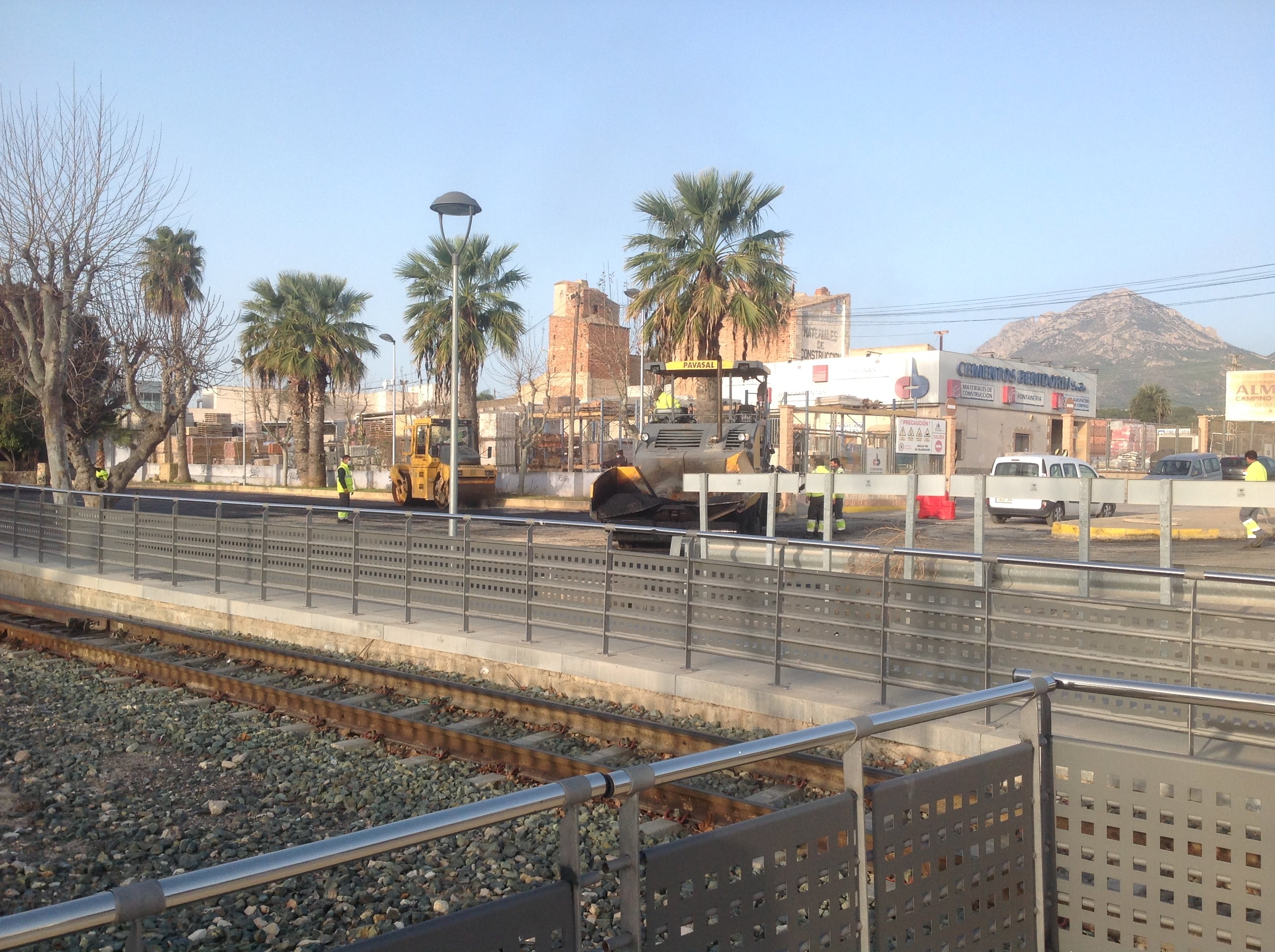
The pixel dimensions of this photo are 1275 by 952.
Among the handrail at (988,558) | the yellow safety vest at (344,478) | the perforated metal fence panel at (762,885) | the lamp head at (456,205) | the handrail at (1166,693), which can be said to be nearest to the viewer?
the perforated metal fence panel at (762,885)

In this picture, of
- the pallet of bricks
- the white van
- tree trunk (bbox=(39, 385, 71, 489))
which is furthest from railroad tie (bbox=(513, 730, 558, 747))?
the pallet of bricks

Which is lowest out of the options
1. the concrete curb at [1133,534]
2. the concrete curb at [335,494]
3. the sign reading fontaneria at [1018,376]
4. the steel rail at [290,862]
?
the concrete curb at [1133,534]

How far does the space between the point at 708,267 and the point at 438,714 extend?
1962 centimetres

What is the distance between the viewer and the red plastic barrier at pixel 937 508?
97.1 ft

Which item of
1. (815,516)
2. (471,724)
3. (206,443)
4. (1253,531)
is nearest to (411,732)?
(471,724)

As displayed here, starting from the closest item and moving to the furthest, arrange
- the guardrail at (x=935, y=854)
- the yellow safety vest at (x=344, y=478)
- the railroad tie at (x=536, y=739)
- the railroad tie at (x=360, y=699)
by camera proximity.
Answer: the guardrail at (x=935, y=854) → the railroad tie at (x=536, y=739) → the railroad tie at (x=360, y=699) → the yellow safety vest at (x=344, y=478)

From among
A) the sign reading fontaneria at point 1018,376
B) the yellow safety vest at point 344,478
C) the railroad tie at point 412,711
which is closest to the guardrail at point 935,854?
the railroad tie at point 412,711

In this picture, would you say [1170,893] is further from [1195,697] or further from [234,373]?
[234,373]

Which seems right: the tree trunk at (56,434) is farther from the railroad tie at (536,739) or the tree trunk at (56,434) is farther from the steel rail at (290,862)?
the steel rail at (290,862)

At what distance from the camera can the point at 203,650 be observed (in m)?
12.1

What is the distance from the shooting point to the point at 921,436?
106 ft

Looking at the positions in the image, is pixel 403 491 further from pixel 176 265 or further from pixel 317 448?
pixel 176 265

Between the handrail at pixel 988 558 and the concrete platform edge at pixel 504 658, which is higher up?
the handrail at pixel 988 558

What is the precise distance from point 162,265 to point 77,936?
4421 centimetres
